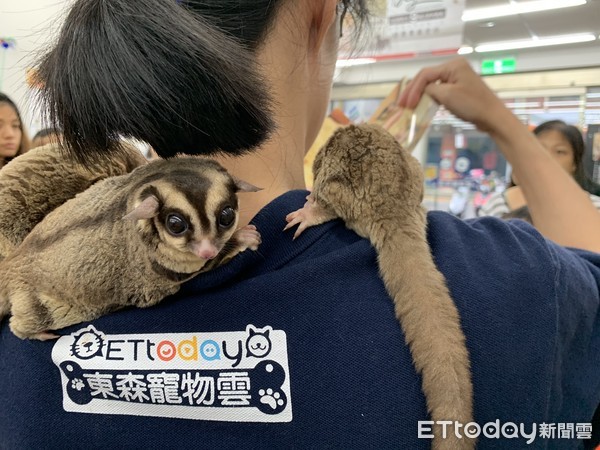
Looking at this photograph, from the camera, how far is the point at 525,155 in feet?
3.70

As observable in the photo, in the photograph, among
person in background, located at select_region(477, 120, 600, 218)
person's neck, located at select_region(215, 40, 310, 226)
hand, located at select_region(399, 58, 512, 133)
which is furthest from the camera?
person in background, located at select_region(477, 120, 600, 218)

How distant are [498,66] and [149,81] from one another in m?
2.88

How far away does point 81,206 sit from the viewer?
0.79 m

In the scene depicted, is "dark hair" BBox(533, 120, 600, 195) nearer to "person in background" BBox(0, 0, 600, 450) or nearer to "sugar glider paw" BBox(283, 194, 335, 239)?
"person in background" BBox(0, 0, 600, 450)

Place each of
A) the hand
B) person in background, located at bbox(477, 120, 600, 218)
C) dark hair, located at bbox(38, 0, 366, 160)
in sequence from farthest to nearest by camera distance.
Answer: person in background, located at bbox(477, 120, 600, 218)
the hand
dark hair, located at bbox(38, 0, 366, 160)

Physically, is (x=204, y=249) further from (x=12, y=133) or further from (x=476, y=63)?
(x=476, y=63)

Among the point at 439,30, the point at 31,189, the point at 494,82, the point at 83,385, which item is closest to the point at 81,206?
the point at 31,189

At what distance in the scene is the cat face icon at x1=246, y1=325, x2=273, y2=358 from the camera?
0.62m

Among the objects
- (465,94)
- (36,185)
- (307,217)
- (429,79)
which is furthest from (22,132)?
(307,217)

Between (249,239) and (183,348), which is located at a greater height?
(249,239)

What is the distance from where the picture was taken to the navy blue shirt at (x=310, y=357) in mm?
595

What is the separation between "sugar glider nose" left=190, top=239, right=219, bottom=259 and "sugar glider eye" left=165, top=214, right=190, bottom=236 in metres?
0.03

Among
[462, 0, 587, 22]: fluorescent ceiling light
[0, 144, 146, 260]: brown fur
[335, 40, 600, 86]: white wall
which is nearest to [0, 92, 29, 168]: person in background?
[335, 40, 600, 86]: white wall

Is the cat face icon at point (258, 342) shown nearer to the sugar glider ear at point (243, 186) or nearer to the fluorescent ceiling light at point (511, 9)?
the sugar glider ear at point (243, 186)
